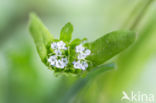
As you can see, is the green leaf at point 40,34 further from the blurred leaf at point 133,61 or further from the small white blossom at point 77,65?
the blurred leaf at point 133,61

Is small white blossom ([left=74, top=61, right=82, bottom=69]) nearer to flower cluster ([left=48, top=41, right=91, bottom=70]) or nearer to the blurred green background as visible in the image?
flower cluster ([left=48, top=41, right=91, bottom=70])

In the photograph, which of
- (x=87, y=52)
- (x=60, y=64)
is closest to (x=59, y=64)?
(x=60, y=64)

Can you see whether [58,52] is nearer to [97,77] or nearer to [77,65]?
[77,65]

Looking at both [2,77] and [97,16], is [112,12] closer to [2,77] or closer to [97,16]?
[97,16]

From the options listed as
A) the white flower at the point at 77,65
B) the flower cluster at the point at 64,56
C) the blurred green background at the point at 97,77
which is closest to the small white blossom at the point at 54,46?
the flower cluster at the point at 64,56

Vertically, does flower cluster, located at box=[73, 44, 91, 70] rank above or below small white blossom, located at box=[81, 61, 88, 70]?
above
